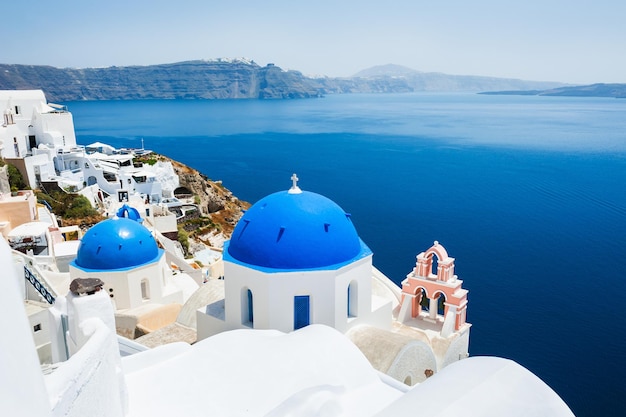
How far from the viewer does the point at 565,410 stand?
4512 millimetres

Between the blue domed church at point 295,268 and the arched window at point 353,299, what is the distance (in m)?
0.02

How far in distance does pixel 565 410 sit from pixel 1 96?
161ft

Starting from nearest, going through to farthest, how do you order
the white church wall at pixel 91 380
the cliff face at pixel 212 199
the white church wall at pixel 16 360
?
the white church wall at pixel 16 360
the white church wall at pixel 91 380
the cliff face at pixel 212 199

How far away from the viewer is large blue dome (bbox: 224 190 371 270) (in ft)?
32.1

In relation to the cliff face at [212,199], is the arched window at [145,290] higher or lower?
higher

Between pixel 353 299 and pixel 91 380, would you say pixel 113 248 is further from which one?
pixel 91 380

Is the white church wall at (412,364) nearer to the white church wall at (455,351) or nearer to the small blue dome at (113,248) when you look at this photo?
the white church wall at (455,351)

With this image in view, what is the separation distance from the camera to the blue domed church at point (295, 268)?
32.0 feet

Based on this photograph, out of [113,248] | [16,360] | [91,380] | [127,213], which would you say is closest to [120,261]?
[113,248]

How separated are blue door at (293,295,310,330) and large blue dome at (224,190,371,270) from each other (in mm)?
682

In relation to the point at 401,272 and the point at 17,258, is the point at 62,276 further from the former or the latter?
the point at 401,272

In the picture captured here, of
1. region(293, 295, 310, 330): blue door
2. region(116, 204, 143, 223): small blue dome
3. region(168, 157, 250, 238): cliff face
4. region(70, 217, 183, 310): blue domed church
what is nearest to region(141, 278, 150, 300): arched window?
region(70, 217, 183, 310): blue domed church

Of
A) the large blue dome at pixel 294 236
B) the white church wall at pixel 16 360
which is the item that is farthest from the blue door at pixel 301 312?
the white church wall at pixel 16 360

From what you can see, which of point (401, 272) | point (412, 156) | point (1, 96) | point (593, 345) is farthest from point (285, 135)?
point (593, 345)
